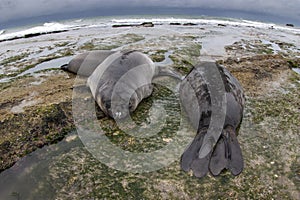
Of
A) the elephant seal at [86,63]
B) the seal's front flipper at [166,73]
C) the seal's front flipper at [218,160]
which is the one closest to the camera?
the seal's front flipper at [218,160]

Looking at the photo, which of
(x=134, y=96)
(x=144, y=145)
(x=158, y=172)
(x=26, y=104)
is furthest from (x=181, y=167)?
(x=26, y=104)

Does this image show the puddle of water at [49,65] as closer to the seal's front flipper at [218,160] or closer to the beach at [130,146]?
the beach at [130,146]

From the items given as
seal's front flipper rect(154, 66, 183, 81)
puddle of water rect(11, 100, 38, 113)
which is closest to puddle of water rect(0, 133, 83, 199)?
puddle of water rect(11, 100, 38, 113)

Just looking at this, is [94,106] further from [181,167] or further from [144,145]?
[181,167]

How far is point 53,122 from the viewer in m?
4.87

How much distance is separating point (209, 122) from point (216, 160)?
865 mm

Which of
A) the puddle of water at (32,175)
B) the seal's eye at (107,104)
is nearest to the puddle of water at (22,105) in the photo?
the puddle of water at (32,175)

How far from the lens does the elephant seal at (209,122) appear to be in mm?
3602

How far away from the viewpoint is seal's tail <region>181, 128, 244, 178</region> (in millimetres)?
3549

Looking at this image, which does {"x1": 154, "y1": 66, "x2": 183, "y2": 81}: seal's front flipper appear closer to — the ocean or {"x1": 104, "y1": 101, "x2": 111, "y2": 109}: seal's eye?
{"x1": 104, "y1": 101, "x2": 111, "y2": 109}: seal's eye

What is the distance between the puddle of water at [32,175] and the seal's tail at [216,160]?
1778mm

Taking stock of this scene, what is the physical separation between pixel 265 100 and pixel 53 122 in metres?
4.40

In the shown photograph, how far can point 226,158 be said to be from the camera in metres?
3.65

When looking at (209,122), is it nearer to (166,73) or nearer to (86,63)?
(166,73)
